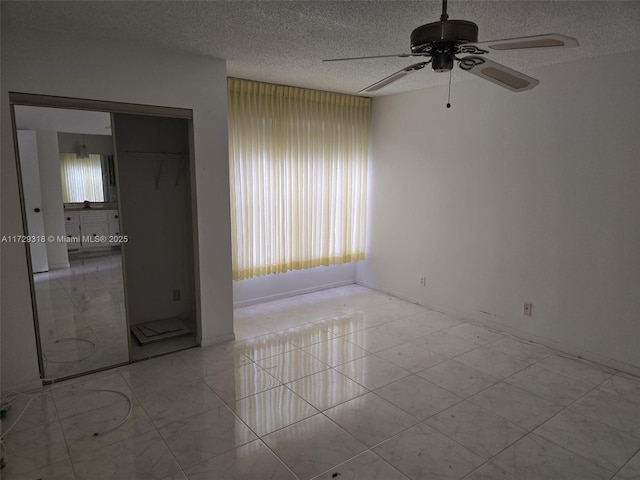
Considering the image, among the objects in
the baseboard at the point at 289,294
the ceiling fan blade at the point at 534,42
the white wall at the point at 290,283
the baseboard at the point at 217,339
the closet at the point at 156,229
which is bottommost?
the baseboard at the point at 217,339

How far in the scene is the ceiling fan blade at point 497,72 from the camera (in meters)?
1.95

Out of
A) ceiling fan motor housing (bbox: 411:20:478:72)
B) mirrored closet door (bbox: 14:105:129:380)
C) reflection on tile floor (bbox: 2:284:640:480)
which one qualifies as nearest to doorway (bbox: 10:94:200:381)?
mirrored closet door (bbox: 14:105:129:380)

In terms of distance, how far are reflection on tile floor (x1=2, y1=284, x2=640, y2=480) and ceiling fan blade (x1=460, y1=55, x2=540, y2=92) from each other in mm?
1989

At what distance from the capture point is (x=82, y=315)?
3201 mm

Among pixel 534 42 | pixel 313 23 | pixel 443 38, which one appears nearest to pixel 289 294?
pixel 313 23

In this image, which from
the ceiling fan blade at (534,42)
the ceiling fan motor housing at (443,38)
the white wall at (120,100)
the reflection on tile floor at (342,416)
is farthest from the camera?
the white wall at (120,100)

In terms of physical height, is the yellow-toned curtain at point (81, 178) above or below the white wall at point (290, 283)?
above

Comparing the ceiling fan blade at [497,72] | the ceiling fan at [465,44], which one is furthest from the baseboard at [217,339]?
the ceiling fan blade at [497,72]

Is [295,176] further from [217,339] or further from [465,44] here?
[465,44]

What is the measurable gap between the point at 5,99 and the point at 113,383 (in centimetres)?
203

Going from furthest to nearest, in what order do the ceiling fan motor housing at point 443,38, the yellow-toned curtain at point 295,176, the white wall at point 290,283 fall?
1. the white wall at point 290,283
2. the yellow-toned curtain at point 295,176
3. the ceiling fan motor housing at point 443,38

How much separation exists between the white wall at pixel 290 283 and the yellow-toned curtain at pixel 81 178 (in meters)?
1.93

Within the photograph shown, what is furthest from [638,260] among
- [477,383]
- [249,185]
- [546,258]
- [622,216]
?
[249,185]

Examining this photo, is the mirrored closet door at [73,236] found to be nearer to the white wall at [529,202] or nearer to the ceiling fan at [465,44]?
the ceiling fan at [465,44]
